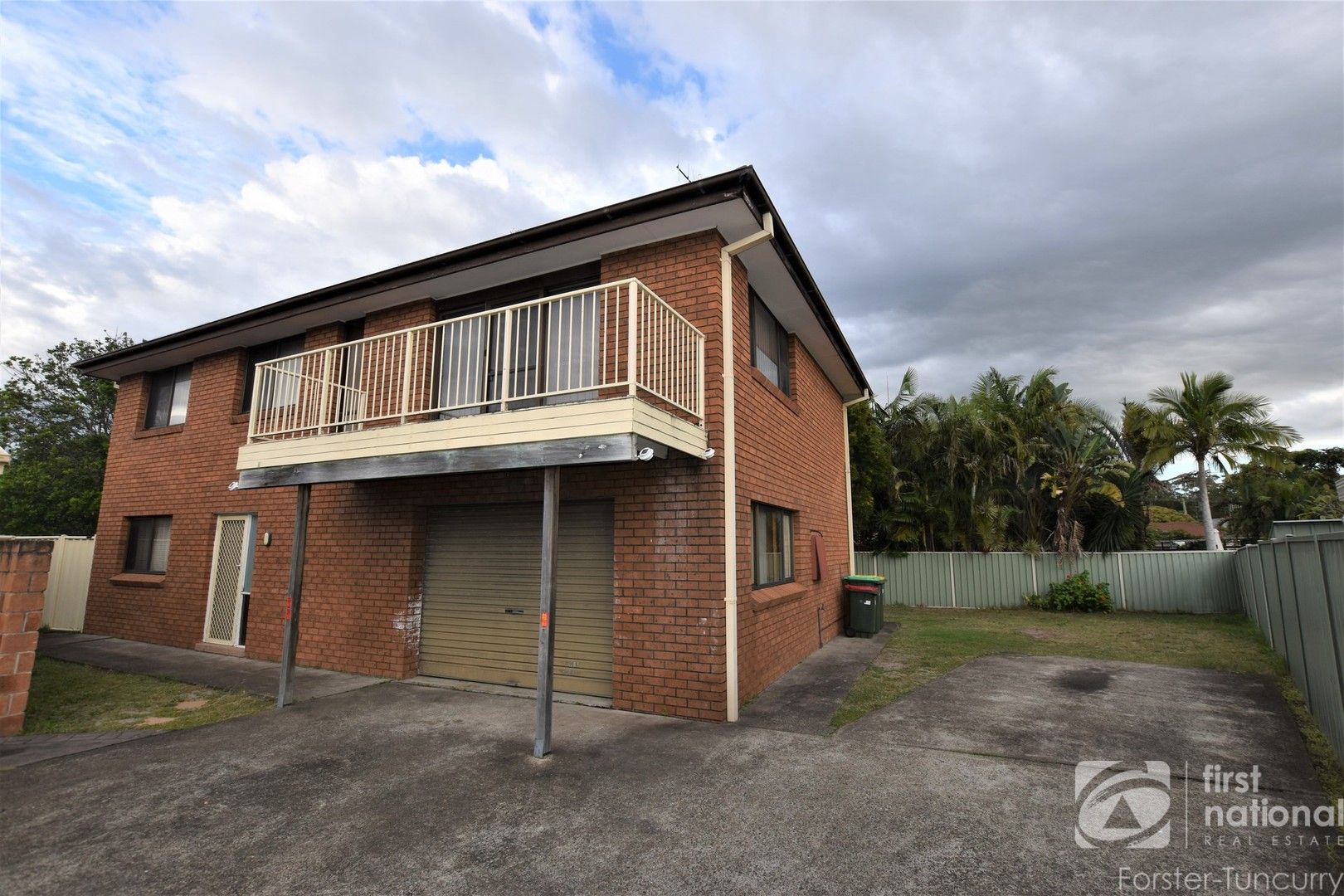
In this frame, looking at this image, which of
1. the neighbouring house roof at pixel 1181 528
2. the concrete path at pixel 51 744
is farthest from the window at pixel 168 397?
the neighbouring house roof at pixel 1181 528

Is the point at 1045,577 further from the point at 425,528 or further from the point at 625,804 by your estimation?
the point at 625,804

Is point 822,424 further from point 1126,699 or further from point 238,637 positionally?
point 238,637

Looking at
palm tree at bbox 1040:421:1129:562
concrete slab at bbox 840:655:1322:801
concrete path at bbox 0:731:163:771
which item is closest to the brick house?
concrete slab at bbox 840:655:1322:801

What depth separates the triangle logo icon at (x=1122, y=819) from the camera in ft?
12.0

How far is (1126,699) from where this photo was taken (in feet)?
21.7

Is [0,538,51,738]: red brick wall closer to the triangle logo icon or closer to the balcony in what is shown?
the balcony

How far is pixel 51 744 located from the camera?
210 inches

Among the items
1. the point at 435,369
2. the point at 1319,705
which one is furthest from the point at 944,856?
the point at 435,369

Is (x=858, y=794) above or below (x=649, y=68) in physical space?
below

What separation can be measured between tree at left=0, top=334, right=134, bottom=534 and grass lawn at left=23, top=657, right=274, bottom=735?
14.0 meters

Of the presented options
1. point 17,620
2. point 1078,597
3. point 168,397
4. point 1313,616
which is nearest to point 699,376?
point 1313,616

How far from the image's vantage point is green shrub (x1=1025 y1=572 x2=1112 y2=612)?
1517 centimetres

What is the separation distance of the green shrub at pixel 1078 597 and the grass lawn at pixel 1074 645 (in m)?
0.35

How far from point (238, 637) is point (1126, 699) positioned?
12.0 metres
